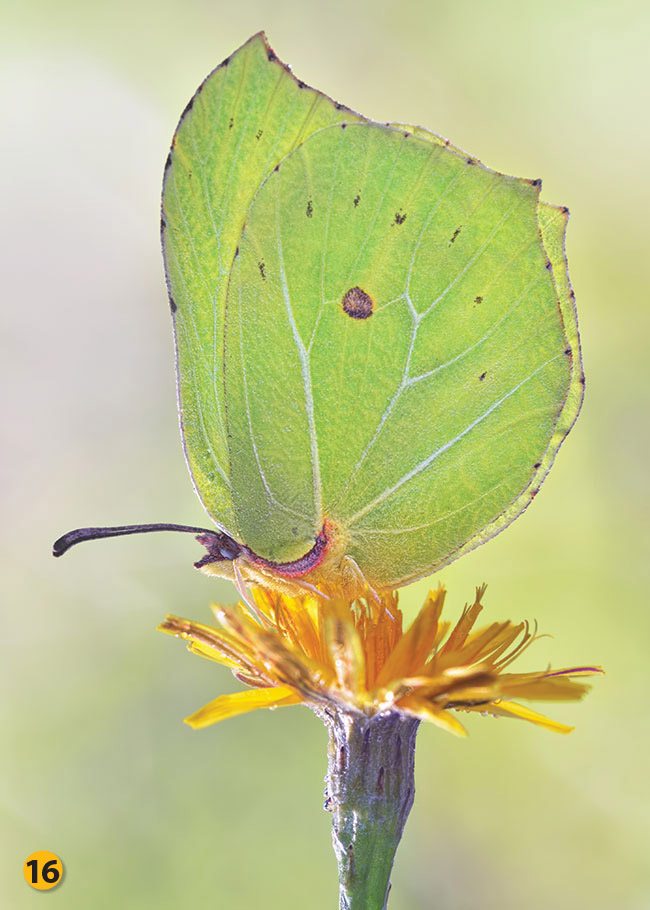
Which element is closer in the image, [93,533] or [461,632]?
[461,632]

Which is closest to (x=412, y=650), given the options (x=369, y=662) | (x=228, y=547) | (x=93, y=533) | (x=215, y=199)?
(x=369, y=662)

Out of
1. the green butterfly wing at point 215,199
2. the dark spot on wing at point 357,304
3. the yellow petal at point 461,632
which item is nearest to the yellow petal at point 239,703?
the yellow petal at point 461,632

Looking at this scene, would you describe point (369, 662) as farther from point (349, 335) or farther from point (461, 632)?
point (349, 335)

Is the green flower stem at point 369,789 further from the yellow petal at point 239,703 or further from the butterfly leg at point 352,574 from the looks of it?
the butterfly leg at point 352,574

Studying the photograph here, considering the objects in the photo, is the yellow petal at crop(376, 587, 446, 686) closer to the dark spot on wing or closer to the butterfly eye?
the butterfly eye

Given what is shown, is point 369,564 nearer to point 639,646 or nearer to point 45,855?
point 639,646

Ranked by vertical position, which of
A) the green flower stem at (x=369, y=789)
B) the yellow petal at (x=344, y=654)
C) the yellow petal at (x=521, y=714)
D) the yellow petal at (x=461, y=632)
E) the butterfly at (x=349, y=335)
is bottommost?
the green flower stem at (x=369, y=789)
